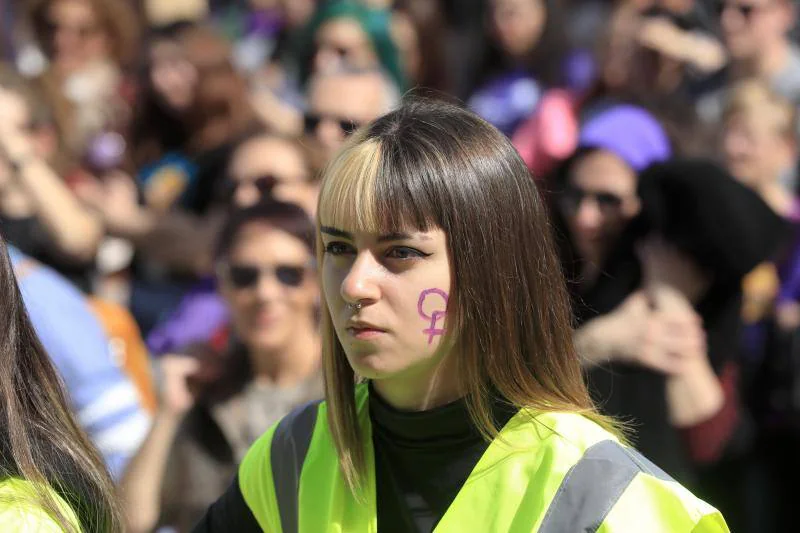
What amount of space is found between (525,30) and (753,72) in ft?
3.64

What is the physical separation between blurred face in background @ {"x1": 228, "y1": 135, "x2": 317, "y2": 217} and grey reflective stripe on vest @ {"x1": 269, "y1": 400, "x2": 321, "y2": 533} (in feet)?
7.11

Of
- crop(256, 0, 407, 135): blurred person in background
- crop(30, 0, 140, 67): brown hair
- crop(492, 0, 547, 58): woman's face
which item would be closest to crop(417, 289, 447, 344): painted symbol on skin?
crop(256, 0, 407, 135): blurred person in background

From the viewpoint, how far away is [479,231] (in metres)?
2.33

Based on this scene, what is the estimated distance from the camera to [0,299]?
230cm

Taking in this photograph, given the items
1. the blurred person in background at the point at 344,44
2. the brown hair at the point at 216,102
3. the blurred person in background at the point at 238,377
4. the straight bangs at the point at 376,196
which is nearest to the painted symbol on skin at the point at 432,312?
the straight bangs at the point at 376,196

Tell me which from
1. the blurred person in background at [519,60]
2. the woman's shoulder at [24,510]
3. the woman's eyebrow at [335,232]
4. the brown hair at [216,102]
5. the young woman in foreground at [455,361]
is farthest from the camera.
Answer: the blurred person in background at [519,60]

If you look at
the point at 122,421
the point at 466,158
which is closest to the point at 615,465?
the point at 466,158

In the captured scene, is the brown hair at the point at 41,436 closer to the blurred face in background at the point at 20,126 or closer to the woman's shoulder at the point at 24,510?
the woman's shoulder at the point at 24,510

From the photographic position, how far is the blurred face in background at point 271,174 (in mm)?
4832

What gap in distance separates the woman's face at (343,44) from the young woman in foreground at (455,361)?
3.70 m

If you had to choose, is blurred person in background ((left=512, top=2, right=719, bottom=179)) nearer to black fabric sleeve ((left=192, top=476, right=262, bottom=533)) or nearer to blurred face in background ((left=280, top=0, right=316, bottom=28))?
blurred face in background ((left=280, top=0, right=316, bottom=28))

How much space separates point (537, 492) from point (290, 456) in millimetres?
549

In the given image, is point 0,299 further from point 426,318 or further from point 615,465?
point 615,465

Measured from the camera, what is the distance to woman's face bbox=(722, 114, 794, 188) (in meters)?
5.17
